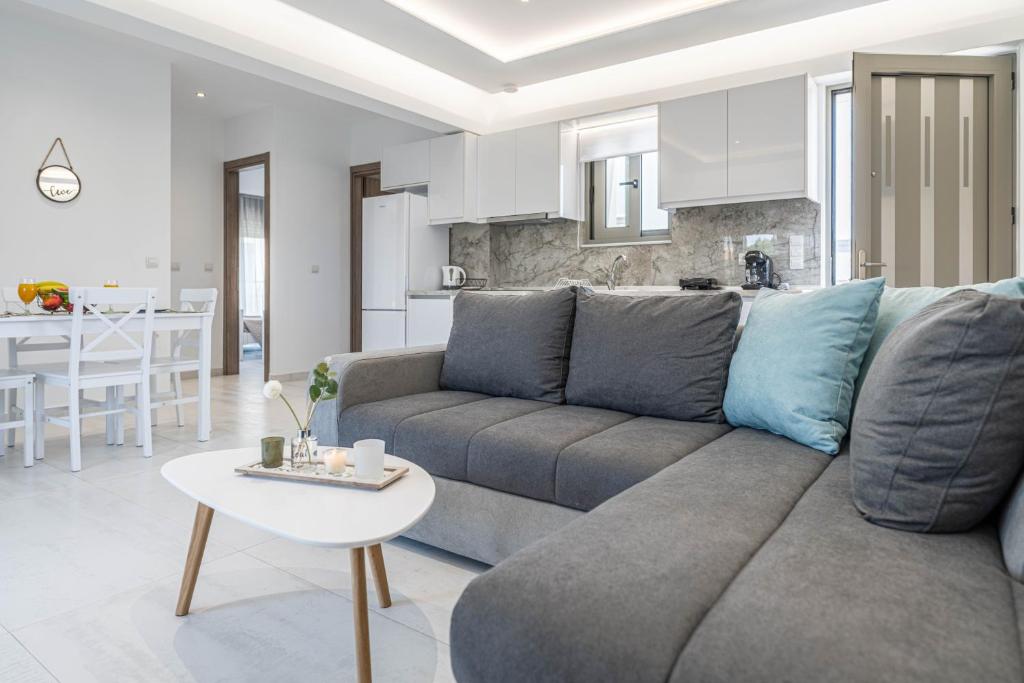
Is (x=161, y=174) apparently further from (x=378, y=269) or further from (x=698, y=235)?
(x=698, y=235)

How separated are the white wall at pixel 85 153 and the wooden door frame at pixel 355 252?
2063 millimetres

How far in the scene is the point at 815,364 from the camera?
169 cm

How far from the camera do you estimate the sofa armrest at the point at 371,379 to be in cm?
238

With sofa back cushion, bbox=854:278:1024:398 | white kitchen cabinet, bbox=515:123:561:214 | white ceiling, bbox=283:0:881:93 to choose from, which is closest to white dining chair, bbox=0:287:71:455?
white ceiling, bbox=283:0:881:93

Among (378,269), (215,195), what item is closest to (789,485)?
(378,269)

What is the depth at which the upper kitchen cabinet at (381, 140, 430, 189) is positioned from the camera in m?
5.89

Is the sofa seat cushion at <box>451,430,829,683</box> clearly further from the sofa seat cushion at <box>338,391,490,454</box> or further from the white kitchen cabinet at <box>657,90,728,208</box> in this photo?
the white kitchen cabinet at <box>657,90,728,208</box>

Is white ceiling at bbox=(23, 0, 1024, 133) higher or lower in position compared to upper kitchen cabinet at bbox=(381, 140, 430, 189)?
higher

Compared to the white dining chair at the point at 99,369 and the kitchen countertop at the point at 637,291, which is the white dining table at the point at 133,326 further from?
the kitchen countertop at the point at 637,291

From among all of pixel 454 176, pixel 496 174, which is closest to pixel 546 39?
pixel 496 174

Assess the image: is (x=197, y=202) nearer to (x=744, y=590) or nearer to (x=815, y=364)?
(x=815, y=364)

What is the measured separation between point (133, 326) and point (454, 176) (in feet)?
10.1

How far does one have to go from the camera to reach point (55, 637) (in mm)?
1589

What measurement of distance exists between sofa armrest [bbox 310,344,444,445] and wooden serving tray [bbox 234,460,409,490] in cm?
71
